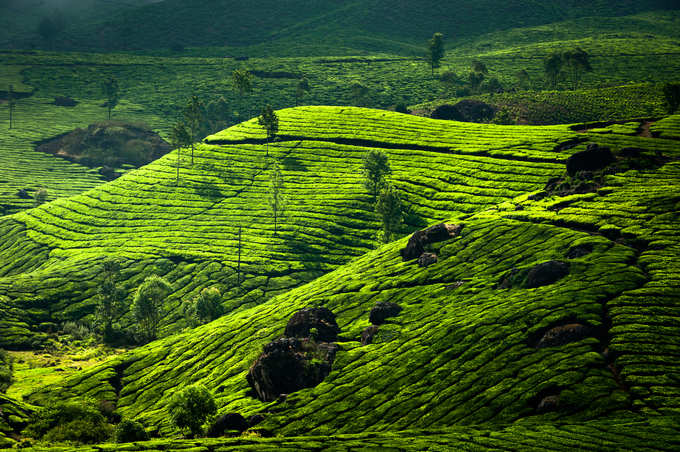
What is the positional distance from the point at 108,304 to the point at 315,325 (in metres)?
68.3

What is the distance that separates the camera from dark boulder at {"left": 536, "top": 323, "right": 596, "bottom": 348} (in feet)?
215

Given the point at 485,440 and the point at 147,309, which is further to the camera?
the point at 147,309

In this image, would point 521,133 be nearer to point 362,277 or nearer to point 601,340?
point 362,277

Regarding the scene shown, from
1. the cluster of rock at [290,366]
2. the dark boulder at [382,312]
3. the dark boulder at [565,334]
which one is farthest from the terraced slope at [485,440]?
the dark boulder at [382,312]

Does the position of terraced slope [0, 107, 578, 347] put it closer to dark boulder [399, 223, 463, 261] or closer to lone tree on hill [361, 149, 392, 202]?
lone tree on hill [361, 149, 392, 202]

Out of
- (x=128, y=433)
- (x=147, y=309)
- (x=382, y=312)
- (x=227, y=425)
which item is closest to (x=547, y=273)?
(x=382, y=312)

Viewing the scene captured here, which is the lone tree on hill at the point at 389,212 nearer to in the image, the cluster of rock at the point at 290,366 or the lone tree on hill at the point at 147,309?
the lone tree on hill at the point at 147,309

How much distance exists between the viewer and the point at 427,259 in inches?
4156

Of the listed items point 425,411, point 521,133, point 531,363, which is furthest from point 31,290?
point 521,133

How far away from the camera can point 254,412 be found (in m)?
76.9

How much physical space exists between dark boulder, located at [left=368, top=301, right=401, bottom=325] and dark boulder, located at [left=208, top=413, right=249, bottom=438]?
28699 millimetres

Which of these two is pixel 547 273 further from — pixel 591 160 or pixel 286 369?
pixel 591 160

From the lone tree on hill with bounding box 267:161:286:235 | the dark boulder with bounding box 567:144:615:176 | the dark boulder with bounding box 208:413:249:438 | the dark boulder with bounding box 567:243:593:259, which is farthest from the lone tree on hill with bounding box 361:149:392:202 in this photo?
the dark boulder with bounding box 208:413:249:438

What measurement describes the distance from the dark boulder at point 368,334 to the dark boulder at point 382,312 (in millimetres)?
2348
